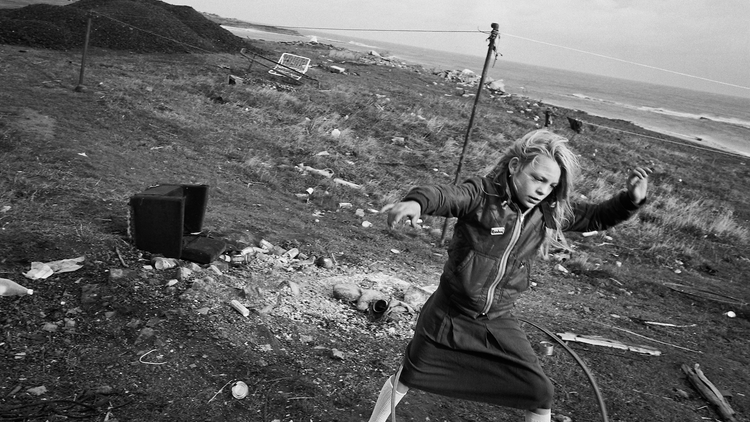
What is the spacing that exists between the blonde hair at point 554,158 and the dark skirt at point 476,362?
0.56 meters

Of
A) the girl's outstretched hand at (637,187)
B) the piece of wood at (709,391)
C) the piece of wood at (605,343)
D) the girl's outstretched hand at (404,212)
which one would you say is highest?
the girl's outstretched hand at (637,187)

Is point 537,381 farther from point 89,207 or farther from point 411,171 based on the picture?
point 411,171

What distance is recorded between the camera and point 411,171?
10516 mm

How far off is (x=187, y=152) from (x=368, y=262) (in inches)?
157

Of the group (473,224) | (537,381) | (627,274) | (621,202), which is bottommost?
(627,274)

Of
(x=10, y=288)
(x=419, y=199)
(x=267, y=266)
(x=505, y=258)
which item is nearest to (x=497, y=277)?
(x=505, y=258)

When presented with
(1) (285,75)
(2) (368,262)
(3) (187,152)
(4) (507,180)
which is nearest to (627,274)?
(2) (368,262)

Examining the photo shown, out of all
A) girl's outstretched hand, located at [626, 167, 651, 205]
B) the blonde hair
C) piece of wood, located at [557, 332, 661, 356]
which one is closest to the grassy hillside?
piece of wood, located at [557, 332, 661, 356]

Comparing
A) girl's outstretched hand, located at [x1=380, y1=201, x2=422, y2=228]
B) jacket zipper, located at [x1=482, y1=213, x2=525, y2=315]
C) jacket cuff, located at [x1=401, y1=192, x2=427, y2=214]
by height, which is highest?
jacket cuff, located at [x1=401, y1=192, x2=427, y2=214]

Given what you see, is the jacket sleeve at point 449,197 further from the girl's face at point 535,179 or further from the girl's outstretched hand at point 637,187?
the girl's outstretched hand at point 637,187

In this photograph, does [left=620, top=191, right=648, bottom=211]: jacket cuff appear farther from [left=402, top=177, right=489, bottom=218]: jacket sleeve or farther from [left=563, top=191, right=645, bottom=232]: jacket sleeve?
[left=402, top=177, right=489, bottom=218]: jacket sleeve

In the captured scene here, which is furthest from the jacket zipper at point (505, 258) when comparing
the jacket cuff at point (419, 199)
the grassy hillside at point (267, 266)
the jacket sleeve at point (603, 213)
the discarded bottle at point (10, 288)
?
the discarded bottle at point (10, 288)

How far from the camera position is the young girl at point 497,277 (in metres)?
2.31

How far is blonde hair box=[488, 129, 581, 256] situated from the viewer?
2.34 meters
